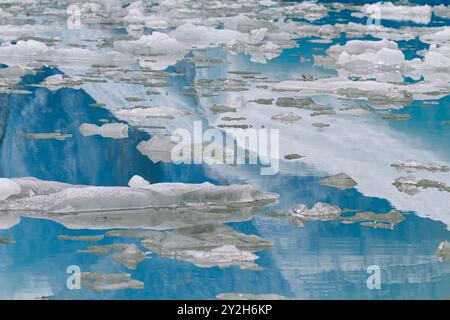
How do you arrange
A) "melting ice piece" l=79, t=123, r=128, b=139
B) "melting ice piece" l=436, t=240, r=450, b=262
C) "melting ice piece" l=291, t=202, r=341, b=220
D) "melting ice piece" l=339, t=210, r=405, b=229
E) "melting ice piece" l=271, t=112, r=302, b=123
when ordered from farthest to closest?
"melting ice piece" l=271, t=112, r=302, b=123 → "melting ice piece" l=79, t=123, r=128, b=139 → "melting ice piece" l=291, t=202, r=341, b=220 → "melting ice piece" l=339, t=210, r=405, b=229 → "melting ice piece" l=436, t=240, r=450, b=262

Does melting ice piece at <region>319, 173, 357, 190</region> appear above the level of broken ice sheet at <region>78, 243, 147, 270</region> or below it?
above

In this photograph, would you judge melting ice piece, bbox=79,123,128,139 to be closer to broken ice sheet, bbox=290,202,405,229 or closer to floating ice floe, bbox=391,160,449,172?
floating ice floe, bbox=391,160,449,172

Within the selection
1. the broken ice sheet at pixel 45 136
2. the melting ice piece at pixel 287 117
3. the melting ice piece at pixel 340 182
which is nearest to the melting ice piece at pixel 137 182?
the melting ice piece at pixel 340 182

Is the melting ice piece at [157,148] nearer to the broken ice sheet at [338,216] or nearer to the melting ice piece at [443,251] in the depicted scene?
the broken ice sheet at [338,216]

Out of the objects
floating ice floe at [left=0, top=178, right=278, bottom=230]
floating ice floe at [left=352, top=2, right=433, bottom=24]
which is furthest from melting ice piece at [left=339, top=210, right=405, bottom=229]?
floating ice floe at [left=352, top=2, right=433, bottom=24]

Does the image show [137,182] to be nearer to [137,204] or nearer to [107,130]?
[137,204]

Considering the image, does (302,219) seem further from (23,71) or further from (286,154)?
(23,71)
